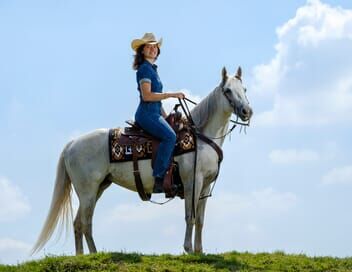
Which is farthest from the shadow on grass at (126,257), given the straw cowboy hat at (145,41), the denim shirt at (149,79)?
the straw cowboy hat at (145,41)

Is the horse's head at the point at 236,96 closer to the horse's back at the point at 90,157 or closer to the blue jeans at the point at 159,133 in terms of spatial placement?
the blue jeans at the point at 159,133

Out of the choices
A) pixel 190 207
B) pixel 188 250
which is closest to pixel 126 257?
pixel 188 250

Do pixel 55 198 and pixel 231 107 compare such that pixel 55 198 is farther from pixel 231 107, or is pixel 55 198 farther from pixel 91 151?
pixel 231 107

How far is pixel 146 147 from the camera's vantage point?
14.0m

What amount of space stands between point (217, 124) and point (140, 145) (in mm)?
1362

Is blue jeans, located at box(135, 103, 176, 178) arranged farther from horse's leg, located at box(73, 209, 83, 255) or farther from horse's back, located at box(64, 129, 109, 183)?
Result: horse's leg, located at box(73, 209, 83, 255)

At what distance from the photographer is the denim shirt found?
45.5 feet

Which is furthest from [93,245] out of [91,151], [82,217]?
[91,151]

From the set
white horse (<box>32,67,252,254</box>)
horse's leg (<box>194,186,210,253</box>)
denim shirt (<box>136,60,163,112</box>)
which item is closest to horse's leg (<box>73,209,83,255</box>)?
white horse (<box>32,67,252,254</box>)

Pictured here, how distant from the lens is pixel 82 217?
1409 centimetres

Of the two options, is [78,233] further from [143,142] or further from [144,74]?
[144,74]

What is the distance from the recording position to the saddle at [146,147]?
45.7 ft

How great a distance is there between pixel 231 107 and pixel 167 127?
1.14 metres

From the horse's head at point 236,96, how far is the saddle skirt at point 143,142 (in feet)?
2.78
